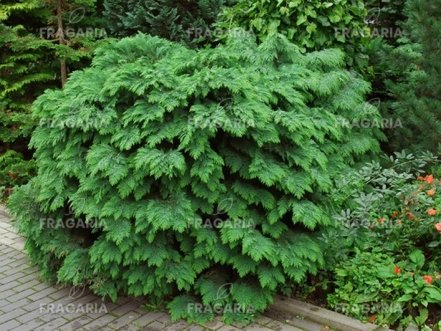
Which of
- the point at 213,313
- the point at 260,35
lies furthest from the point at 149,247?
the point at 260,35

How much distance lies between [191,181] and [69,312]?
154 cm

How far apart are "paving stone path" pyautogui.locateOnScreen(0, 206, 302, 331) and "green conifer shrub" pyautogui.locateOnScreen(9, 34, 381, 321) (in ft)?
0.43

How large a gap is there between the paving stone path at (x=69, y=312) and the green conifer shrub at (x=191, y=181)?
0.43ft

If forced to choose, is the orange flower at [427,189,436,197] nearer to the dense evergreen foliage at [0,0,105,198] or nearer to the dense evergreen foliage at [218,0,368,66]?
the dense evergreen foliage at [218,0,368,66]

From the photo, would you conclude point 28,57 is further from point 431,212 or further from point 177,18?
point 431,212

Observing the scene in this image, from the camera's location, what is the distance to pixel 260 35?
17.6 feet

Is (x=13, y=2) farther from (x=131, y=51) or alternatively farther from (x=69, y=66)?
(x=131, y=51)

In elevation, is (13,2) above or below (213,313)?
above

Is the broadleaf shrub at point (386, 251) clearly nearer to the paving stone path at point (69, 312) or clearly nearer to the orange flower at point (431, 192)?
the orange flower at point (431, 192)

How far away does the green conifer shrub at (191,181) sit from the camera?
12.3 feet

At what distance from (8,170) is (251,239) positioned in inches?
190

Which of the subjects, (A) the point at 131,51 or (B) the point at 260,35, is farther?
(B) the point at 260,35

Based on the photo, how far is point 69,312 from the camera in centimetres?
413

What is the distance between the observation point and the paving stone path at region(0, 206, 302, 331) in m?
3.88
